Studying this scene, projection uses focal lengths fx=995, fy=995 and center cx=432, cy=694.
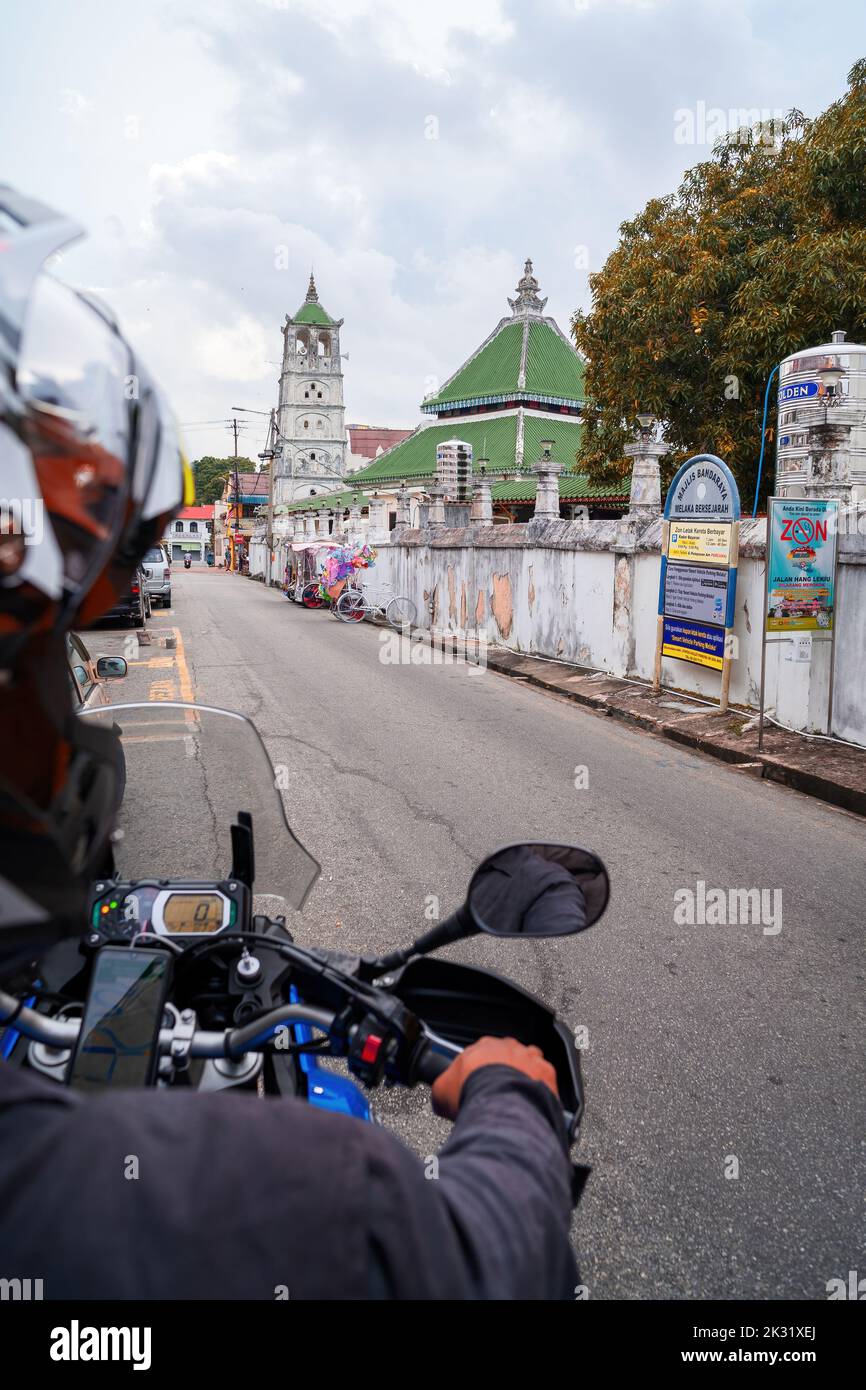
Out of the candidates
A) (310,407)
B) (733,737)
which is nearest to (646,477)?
(733,737)

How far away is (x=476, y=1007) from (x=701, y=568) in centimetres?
941

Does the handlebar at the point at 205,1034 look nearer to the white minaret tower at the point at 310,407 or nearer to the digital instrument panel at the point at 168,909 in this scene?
the digital instrument panel at the point at 168,909

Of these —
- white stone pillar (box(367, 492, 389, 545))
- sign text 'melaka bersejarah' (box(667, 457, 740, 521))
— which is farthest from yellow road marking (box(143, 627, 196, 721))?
white stone pillar (box(367, 492, 389, 545))

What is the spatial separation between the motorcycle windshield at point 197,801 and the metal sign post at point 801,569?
6456 millimetres

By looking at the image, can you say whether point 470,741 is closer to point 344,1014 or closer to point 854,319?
point 344,1014

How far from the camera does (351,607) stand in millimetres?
25281

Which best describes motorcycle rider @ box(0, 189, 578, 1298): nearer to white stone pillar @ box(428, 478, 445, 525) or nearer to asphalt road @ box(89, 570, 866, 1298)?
asphalt road @ box(89, 570, 866, 1298)

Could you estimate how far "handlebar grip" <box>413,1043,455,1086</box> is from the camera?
144 centimetres

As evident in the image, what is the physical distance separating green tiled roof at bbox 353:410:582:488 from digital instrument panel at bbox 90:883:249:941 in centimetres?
3236

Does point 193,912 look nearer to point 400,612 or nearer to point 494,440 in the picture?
Answer: point 400,612

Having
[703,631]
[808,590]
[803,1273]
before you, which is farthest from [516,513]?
[803,1273]

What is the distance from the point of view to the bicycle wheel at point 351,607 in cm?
2509
